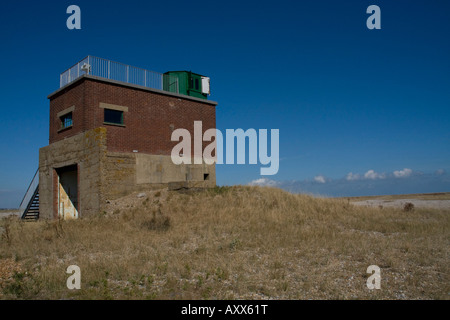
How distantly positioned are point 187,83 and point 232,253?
15701 millimetres

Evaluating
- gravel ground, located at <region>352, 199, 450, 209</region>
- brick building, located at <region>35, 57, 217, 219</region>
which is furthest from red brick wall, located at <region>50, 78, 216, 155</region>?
gravel ground, located at <region>352, 199, 450, 209</region>

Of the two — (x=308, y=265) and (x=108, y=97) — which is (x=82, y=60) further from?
(x=308, y=265)

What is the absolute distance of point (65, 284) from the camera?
19.6ft

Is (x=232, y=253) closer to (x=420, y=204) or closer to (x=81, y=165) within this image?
(x=81, y=165)

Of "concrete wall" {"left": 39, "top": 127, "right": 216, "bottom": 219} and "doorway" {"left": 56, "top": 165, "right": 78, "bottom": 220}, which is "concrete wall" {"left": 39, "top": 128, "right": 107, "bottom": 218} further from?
"doorway" {"left": 56, "top": 165, "right": 78, "bottom": 220}

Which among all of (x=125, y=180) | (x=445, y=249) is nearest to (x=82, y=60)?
(x=125, y=180)

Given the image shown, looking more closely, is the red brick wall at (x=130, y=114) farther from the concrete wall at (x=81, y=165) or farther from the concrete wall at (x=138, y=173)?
the concrete wall at (x=81, y=165)

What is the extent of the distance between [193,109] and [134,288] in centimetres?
1664

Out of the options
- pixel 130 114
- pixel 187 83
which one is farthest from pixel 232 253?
pixel 187 83

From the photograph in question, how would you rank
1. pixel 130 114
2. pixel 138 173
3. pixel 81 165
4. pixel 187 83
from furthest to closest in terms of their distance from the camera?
pixel 187 83, pixel 130 114, pixel 138 173, pixel 81 165

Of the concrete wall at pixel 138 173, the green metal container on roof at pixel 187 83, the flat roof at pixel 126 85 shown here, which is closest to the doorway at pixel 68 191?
the concrete wall at pixel 138 173

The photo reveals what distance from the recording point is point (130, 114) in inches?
714

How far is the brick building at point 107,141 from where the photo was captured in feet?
54.2

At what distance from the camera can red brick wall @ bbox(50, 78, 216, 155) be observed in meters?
16.9
